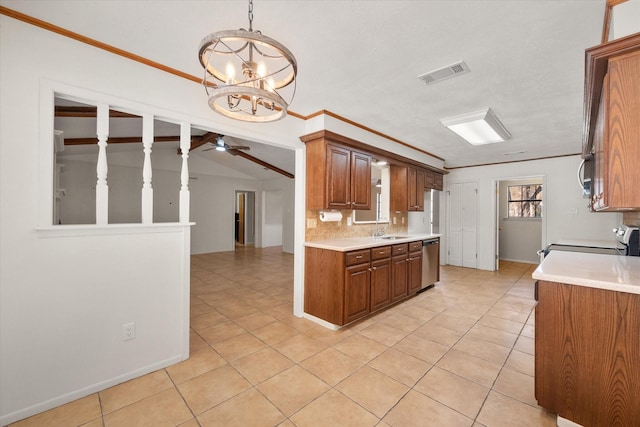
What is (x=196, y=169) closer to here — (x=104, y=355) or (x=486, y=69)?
(x=104, y=355)

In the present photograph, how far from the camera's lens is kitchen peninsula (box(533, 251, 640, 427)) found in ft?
4.83

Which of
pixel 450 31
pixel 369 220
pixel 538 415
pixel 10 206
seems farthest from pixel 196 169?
pixel 538 415

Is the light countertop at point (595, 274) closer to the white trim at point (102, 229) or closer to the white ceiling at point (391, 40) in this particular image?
the white ceiling at point (391, 40)

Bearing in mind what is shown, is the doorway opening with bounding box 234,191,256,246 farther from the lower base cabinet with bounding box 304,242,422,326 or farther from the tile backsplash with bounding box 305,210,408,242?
the lower base cabinet with bounding box 304,242,422,326

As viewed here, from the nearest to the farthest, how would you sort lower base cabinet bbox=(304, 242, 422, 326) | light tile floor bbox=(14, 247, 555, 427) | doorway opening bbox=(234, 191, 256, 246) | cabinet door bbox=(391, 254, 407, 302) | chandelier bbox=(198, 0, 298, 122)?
chandelier bbox=(198, 0, 298, 122)
light tile floor bbox=(14, 247, 555, 427)
lower base cabinet bbox=(304, 242, 422, 326)
cabinet door bbox=(391, 254, 407, 302)
doorway opening bbox=(234, 191, 256, 246)

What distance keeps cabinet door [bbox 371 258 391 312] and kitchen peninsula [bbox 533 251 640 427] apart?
1.75 meters

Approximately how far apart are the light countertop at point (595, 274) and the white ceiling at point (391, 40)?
159 centimetres

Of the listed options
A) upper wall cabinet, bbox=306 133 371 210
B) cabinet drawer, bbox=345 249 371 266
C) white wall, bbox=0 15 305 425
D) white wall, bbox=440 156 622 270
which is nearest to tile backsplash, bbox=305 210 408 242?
upper wall cabinet, bbox=306 133 371 210

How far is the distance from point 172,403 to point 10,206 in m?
1.65

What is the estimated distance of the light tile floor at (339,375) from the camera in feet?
5.74

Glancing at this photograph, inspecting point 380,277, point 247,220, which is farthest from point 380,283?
point 247,220

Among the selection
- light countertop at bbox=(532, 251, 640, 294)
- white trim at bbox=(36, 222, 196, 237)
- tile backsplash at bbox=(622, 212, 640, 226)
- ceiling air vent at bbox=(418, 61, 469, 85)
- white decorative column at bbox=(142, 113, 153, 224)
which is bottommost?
light countertop at bbox=(532, 251, 640, 294)

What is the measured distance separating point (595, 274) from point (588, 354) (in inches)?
19.6

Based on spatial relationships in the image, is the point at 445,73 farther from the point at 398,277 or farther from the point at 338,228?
the point at 398,277
